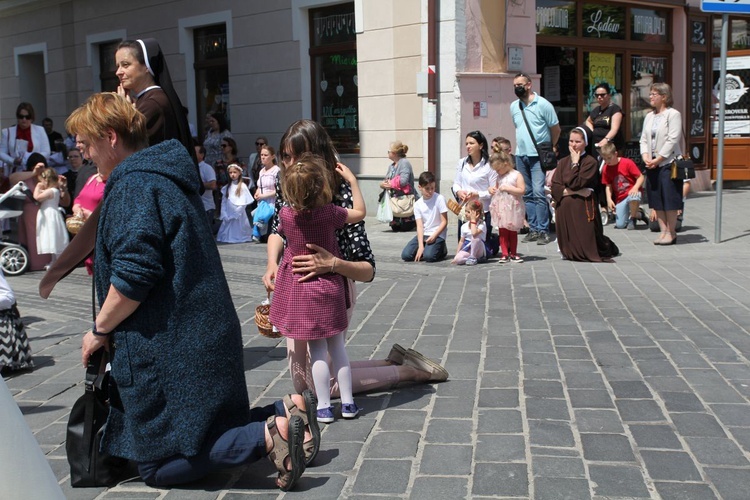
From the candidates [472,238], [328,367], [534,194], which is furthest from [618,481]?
[534,194]

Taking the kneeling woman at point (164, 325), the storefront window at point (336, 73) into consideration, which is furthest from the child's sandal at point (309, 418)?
the storefront window at point (336, 73)

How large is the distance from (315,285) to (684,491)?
1972mm

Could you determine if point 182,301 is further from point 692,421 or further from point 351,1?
point 351,1

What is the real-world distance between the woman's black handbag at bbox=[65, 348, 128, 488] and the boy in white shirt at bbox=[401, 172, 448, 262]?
7046mm

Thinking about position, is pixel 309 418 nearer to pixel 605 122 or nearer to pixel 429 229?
pixel 429 229

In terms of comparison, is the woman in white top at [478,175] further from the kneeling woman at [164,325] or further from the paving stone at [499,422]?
the kneeling woman at [164,325]

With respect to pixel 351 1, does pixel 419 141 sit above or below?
below

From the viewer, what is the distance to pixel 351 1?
612 inches

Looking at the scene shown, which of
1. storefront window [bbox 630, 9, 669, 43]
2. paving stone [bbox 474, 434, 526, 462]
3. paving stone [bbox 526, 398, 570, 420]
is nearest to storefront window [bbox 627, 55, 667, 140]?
storefront window [bbox 630, 9, 669, 43]

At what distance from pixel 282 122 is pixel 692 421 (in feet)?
42.7

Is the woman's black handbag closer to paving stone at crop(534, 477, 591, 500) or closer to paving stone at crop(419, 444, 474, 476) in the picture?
paving stone at crop(419, 444, 474, 476)

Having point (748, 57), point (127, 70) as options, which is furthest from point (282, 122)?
point (127, 70)

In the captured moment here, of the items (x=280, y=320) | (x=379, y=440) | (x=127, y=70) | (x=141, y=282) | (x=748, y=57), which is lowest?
(x=379, y=440)

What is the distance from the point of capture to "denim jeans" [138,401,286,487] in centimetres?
382
